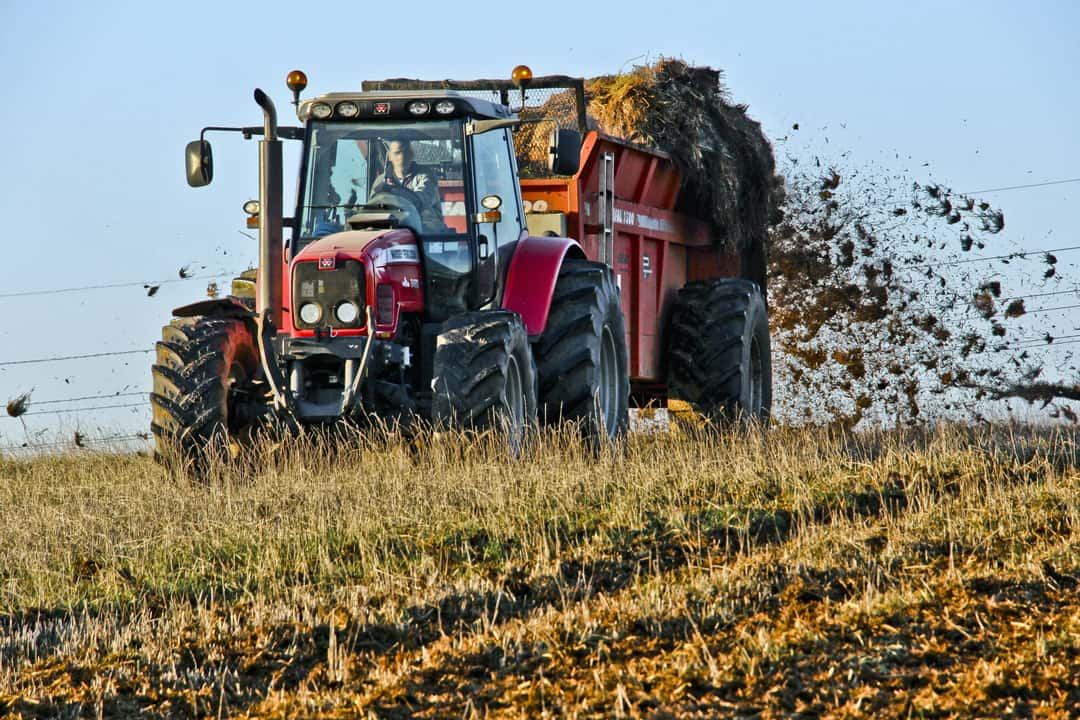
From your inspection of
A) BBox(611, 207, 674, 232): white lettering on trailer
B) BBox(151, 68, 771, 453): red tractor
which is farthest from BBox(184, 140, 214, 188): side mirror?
BBox(611, 207, 674, 232): white lettering on trailer

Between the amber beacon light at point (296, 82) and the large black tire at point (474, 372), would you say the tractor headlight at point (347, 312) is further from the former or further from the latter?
the amber beacon light at point (296, 82)

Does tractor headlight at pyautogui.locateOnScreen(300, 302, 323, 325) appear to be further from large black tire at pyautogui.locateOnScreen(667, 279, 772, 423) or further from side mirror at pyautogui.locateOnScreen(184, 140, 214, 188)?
large black tire at pyautogui.locateOnScreen(667, 279, 772, 423)

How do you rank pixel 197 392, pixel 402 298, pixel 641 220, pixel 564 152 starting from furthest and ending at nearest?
1. pixel 641 220
2. pixel 564 152
3. pixel 402 298
4. pixel 197 392

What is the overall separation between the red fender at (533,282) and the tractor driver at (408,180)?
70 cm

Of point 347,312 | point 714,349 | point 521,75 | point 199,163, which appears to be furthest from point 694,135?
point 199,163

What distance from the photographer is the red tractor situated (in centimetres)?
881

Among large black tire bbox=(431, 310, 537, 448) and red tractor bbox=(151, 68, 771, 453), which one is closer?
large black tire bbox=(431, 310, 537, 448)

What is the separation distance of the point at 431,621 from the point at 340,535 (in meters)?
1.64

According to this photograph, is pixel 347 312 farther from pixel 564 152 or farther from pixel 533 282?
pixel 564 152

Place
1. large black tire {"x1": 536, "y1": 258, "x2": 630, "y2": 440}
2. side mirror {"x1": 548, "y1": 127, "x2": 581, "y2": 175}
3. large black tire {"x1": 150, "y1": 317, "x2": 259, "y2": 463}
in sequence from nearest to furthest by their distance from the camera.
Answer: large black tire {"x1": 150, "y1": 317, "x2": 259, "y2": 463} < side mirror {"x1": 548, "y1": 127, "x2": 581, "y2": 175} < large black tire {"x1": 536, "y1": 258, "x2": 630, "y2": 440}

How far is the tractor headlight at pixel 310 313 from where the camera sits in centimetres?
909

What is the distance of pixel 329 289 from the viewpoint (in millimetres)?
9047

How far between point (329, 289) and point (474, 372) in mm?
1095

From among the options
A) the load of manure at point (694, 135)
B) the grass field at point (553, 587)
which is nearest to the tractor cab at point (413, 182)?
the grass field at point (553, 587)
